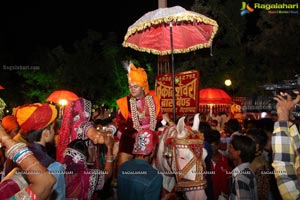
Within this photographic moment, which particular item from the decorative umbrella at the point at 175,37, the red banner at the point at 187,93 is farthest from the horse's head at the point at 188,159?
Result: the red banner at the point at 187,93

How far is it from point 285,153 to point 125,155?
3416 mm

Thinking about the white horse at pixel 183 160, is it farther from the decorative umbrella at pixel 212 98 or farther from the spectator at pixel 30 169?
the decorative umbrella at pixel 212 98

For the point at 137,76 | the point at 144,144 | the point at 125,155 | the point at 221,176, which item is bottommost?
the point at 221,176

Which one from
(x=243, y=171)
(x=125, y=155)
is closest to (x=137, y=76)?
(x=125, y=155)

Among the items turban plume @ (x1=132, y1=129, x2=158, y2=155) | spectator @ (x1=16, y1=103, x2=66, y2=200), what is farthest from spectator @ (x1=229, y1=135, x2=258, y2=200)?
spectator @ (x1=16, y1=103, x2=66, y2=200)

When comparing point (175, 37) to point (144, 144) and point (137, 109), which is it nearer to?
point (137, 109)

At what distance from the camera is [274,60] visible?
20.0 m

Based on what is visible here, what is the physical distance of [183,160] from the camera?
4.55 meters

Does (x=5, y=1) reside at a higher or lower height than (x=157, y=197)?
higher

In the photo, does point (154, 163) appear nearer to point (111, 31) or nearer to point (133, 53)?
point (133, 53)

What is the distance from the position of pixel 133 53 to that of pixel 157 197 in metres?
34.3

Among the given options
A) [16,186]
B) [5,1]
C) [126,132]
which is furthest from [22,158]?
[5,1]

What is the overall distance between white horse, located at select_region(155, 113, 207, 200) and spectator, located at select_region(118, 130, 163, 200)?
1.37 feet

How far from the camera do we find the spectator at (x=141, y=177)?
4012 mm
